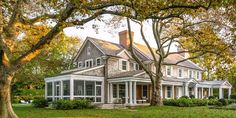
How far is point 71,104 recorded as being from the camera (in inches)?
992

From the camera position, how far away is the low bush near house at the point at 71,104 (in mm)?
25109

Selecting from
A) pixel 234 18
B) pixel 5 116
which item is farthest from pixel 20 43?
pixel 234 18

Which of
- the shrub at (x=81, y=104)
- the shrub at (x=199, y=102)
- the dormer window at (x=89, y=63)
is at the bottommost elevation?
the shrub at (x=199, y=102)

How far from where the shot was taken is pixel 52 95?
30.9m

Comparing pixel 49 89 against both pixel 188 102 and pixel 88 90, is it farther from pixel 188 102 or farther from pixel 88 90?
pixel 188 102

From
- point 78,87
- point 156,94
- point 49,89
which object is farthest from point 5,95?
point 49,89

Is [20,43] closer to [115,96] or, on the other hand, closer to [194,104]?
[115,96]

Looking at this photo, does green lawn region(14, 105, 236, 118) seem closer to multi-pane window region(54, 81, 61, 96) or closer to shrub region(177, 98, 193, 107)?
multi-pane window region(54, 81, 61, 96)

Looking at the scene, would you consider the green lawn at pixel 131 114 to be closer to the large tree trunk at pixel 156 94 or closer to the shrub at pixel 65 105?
the shrub at pixel 65 105

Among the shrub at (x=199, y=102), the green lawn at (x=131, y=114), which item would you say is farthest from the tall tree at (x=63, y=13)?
the shrub at (x=199, y=102)

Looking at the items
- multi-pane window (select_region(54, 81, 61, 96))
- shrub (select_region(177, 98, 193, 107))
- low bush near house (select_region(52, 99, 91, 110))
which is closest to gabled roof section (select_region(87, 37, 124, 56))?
multi-pane window (select_region(54, 81, 61, 96))

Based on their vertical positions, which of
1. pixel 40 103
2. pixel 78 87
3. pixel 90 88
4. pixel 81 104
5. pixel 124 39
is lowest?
pixel 40 103

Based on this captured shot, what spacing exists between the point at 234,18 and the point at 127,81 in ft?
59.9

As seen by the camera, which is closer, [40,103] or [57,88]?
[40,103]
